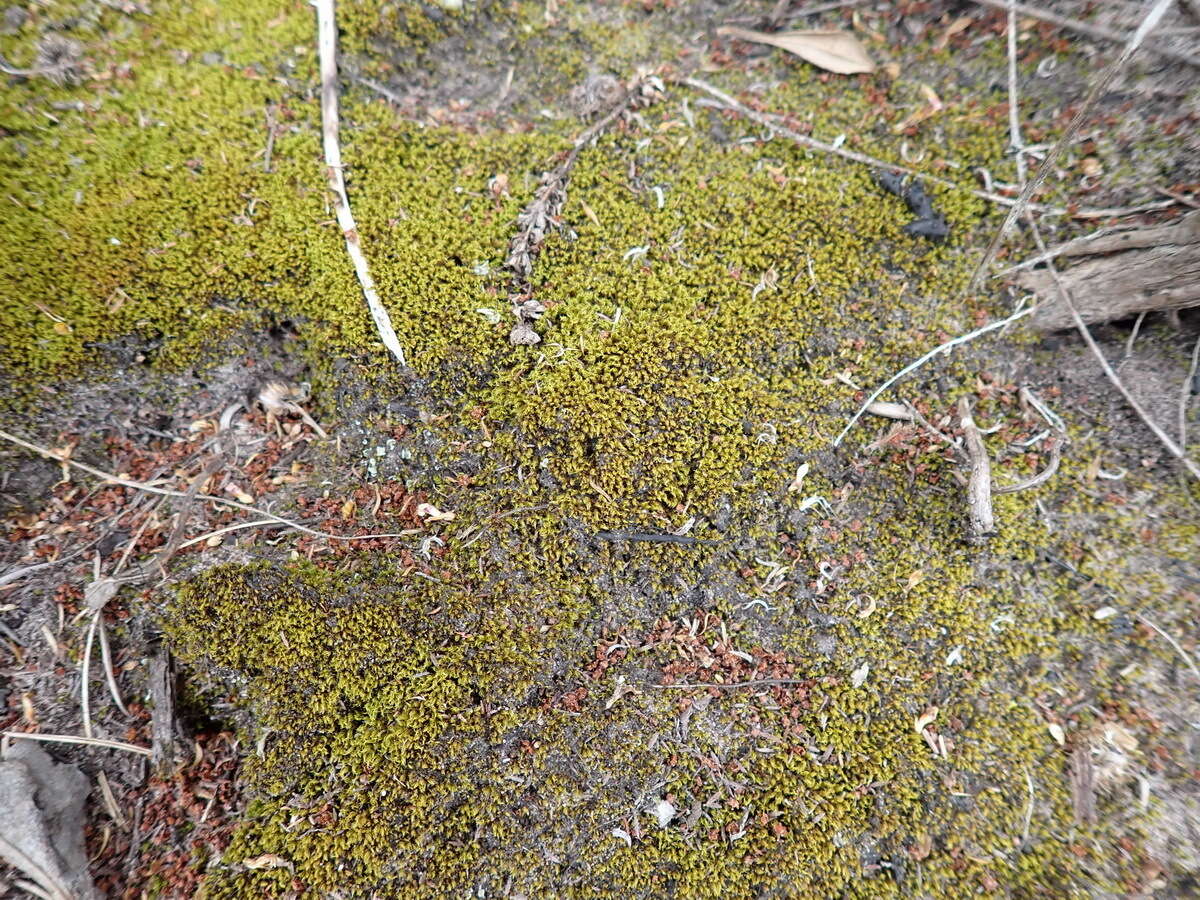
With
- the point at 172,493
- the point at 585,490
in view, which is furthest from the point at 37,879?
the point at 585,490

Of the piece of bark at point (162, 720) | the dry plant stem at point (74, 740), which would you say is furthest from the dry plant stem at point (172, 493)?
the dry plant stem at point (74, 740)

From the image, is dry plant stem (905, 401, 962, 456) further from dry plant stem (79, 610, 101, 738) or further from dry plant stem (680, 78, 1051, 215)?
dry plant stem (79, 610, 101, 738)

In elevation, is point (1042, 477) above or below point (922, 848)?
above

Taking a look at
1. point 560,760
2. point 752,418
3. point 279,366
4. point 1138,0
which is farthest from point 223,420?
point 1138,0

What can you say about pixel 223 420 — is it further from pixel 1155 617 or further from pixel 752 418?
pixel 1155 617

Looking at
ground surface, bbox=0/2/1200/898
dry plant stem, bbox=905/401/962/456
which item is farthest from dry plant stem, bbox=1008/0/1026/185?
dry plant stem, bbox=905/401/962/456

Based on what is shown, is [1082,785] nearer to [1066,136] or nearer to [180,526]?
[1066,136]

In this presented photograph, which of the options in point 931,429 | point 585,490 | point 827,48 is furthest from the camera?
point 827,48
